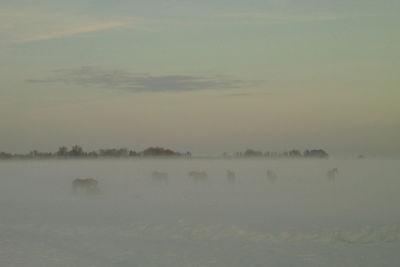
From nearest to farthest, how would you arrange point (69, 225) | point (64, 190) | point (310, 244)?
1. point (310, 244)
2. point (69, 225)
3. point (64, 190)

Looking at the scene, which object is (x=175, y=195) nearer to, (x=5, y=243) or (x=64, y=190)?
(x=64, y=190)

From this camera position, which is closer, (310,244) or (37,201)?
(310,244)

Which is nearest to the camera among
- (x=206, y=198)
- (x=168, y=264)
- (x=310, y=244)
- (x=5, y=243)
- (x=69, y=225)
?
(x=168, y=264)

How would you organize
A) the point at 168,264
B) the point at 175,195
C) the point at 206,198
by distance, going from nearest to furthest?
the point at 168,264 < the point at 206,198 < the point at 175,195

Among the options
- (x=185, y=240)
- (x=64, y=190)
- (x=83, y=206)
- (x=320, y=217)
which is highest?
(x=64, y=190)

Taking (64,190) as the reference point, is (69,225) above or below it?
below

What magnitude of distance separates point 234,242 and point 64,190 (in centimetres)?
1414

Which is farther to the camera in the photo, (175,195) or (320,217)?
(175,195)

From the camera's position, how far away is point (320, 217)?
1367 cm

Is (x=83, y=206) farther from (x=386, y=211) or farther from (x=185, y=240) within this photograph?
(x=386, y=211)

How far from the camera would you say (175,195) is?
19.8 metres

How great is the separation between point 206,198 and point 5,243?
8.46 metres

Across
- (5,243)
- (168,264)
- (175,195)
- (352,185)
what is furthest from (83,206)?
(352,185)

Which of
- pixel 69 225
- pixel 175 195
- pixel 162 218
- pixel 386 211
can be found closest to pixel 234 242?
pixel 162 218
